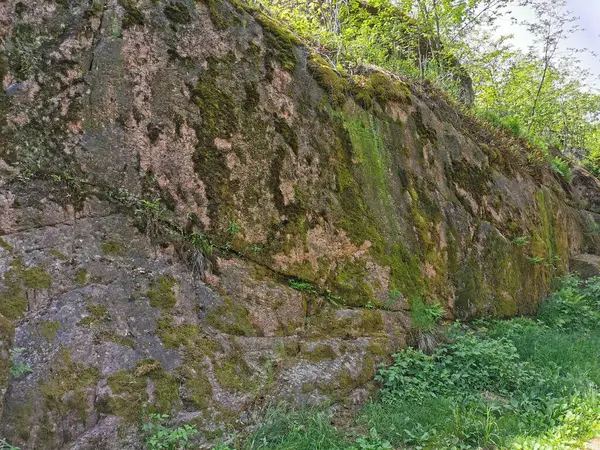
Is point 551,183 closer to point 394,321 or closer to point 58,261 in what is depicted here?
point 394,321

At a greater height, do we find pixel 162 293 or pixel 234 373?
pixel 162 293

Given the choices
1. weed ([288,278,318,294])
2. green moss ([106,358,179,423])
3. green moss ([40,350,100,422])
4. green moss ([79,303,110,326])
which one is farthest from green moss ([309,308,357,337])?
green moss ([40,350,100,422])

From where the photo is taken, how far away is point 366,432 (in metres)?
3.88

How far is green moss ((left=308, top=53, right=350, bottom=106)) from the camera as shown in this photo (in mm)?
5918

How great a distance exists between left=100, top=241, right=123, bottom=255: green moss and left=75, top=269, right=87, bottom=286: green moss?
27cm

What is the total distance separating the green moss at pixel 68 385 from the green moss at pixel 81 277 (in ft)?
1.96

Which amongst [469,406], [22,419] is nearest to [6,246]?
[22,419]

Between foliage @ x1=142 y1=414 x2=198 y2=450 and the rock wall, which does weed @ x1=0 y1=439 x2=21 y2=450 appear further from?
foliage @ x1=142 y1=414 x2=198 y2=450

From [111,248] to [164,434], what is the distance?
1.68 meters

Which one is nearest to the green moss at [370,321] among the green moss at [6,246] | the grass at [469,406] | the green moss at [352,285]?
the green moss at [352,285]

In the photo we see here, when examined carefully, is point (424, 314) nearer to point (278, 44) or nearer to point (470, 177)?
point (470, 177)

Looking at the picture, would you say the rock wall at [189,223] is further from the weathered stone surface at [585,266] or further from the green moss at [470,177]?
the weathered stone surface at [585,266]

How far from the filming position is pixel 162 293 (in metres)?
4.04

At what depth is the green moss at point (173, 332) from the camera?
3.81 metres
